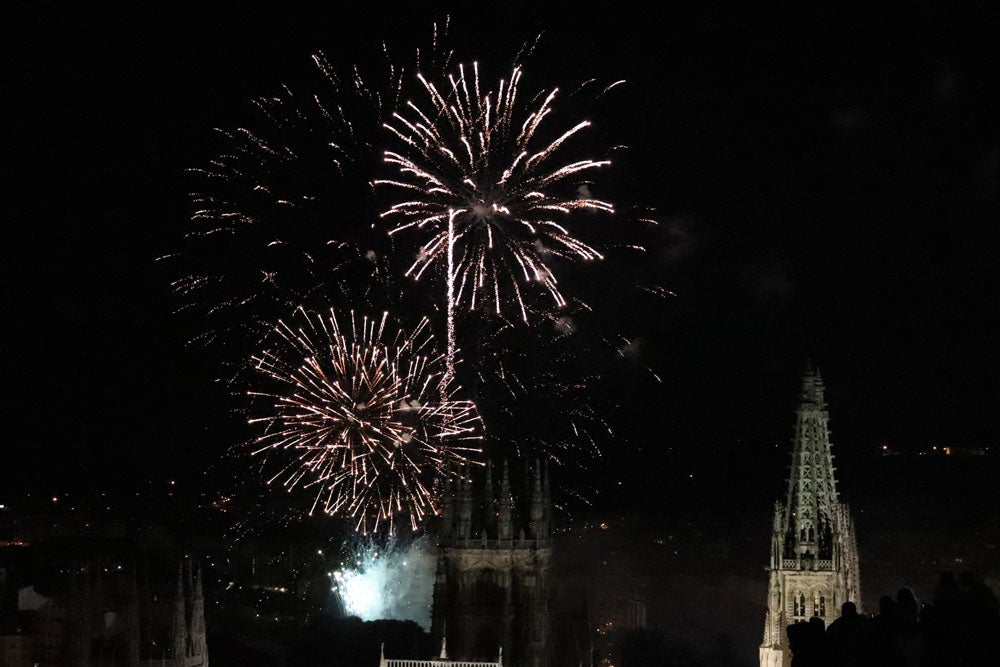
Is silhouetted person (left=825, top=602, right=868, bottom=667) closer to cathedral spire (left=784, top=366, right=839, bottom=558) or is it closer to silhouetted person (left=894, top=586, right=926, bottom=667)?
silhouetted person (left=894, top=586, right=926, bottom=667)

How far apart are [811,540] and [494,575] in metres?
13.3

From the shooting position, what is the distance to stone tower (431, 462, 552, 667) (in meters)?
50.8

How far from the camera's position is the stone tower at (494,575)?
167 feet

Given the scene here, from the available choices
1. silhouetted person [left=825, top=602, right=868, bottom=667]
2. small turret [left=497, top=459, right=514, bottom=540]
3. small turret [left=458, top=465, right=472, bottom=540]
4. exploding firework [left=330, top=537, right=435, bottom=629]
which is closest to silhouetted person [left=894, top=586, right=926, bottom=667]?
silhouetted person [left=825, top=602, right=868, bottom=667]

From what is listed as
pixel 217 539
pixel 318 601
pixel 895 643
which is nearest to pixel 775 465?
pixel 318 601

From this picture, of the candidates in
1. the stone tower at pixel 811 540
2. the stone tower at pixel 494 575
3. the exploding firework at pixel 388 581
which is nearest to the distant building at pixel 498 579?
the stone tower at pixel 494 575

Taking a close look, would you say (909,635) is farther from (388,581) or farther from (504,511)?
(388,581)

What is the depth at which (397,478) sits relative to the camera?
48719 mm

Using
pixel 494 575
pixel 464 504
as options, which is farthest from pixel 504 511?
pixel 494 575

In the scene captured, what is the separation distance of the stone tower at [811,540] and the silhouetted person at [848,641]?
3475cm

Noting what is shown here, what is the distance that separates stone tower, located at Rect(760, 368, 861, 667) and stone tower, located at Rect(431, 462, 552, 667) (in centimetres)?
1042

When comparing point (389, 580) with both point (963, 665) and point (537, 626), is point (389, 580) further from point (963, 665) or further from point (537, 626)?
point (963, 665)

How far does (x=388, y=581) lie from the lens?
2808 inches

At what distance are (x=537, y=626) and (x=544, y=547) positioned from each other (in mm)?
3417
